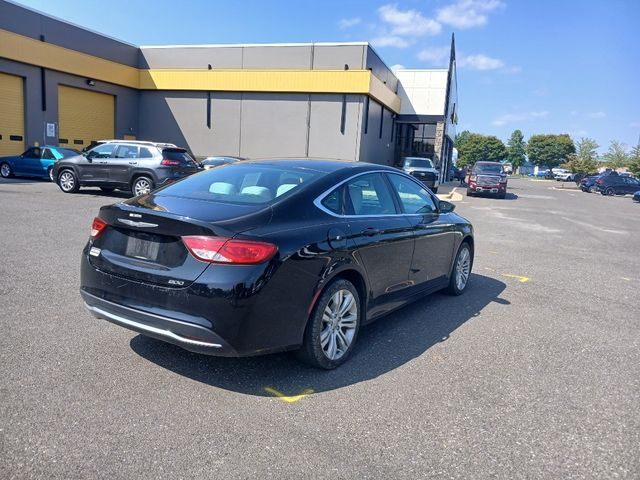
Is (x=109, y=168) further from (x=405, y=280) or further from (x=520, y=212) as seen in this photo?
(x=520, y=212)

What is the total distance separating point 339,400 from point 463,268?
352 cm

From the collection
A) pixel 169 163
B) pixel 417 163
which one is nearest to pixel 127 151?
pixel 169 163

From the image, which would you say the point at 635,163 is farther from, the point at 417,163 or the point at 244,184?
the point at 244,184

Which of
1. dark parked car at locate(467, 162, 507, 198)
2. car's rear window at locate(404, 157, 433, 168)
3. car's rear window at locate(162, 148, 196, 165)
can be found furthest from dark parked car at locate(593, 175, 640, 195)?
car's rear window at locate(162, 148, 196, 165)

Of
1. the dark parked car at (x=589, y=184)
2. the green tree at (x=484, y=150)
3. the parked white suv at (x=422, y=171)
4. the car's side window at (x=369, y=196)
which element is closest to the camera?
the car's side window at (x=369, y=196)

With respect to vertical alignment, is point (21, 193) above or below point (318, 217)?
below

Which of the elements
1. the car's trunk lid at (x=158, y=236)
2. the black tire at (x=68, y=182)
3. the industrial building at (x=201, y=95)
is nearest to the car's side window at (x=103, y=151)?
the black tire at (x=68, y=182)

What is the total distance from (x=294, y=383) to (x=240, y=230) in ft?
3.97

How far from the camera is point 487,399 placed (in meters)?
3.55

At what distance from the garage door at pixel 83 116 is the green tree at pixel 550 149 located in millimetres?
103104

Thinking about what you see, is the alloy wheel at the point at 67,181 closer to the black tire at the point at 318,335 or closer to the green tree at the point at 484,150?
the black tire at the point at 318,335

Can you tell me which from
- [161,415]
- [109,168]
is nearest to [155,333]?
[161,415]

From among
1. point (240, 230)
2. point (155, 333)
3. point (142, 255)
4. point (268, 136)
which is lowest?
point (155, 333)

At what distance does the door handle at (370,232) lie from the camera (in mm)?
4176
